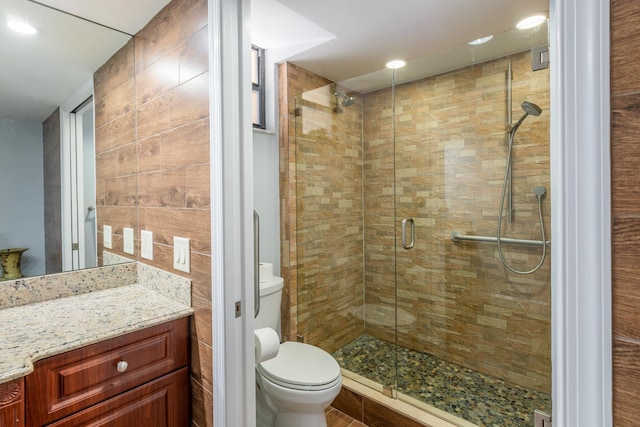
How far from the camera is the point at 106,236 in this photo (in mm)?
1592

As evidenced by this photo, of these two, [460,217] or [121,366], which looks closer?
[121,366]

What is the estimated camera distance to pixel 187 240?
1.27m

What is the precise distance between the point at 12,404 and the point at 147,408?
0.42m

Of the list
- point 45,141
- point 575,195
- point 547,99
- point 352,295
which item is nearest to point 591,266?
point 575,195

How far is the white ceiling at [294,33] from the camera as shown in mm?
1313

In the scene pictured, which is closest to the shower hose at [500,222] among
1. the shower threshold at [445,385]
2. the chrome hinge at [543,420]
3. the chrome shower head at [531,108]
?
the chrome shower head at [531,108]

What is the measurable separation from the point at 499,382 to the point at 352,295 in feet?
3.75

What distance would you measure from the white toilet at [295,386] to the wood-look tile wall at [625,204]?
4.07ft

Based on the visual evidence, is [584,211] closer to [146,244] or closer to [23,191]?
[146,244]

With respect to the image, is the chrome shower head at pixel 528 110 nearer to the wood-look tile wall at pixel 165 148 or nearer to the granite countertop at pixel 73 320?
the wood-look tile wall at pixel 165 148

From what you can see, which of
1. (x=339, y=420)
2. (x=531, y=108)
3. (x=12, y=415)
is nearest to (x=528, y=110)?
(x=531, y=108)

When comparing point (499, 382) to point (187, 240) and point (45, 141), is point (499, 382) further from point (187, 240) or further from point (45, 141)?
point (45, 141)

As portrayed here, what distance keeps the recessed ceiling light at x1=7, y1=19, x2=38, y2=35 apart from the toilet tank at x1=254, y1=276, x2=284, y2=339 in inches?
61.7

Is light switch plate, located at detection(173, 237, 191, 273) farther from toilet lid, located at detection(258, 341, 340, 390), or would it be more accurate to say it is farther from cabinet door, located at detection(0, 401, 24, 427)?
toilet lid, located at detection(258, 341, 340, 390)
